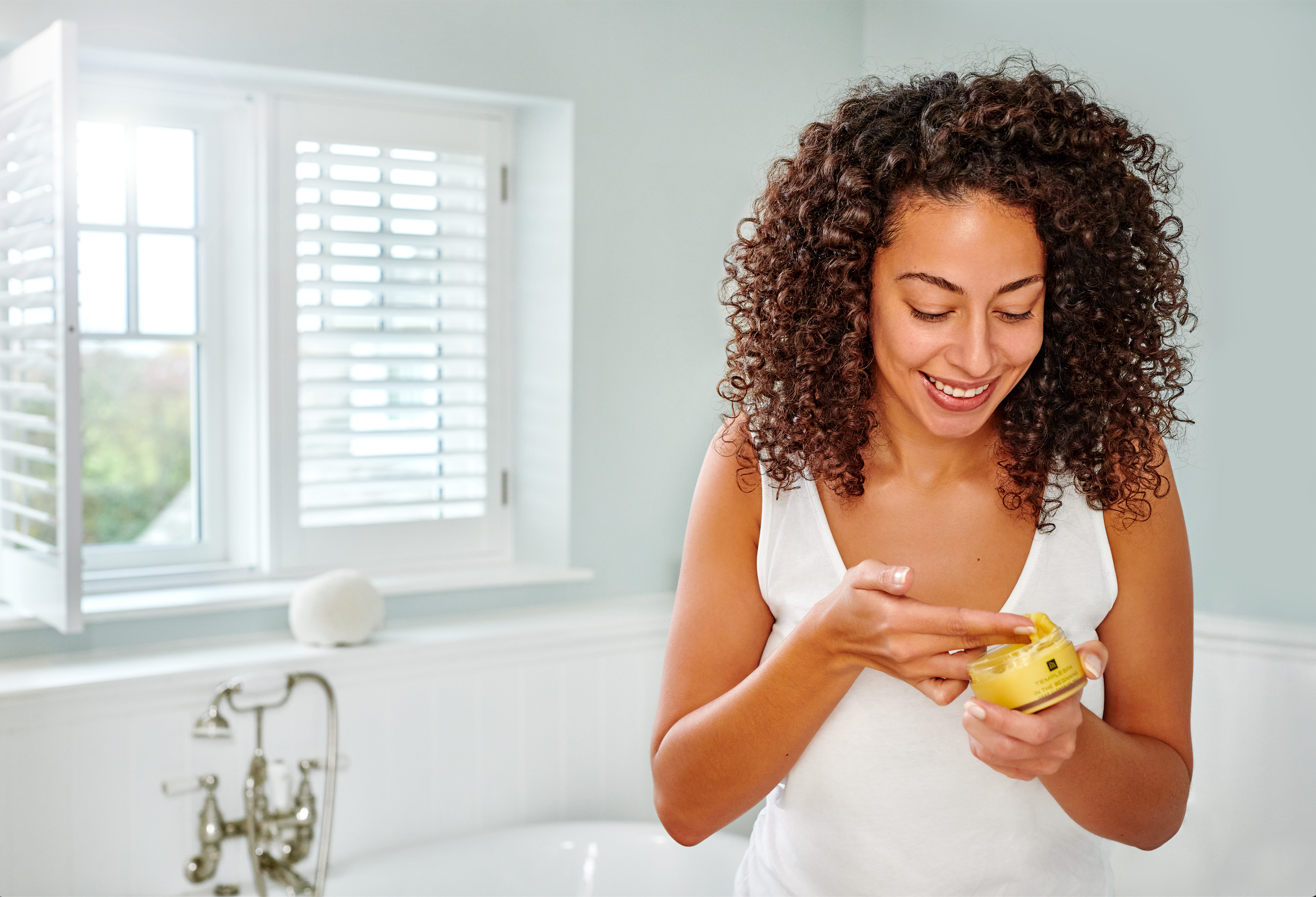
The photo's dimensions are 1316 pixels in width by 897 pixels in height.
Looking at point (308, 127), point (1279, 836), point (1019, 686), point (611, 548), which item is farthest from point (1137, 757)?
point (308, 127)

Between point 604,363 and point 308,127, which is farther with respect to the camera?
point 604,363

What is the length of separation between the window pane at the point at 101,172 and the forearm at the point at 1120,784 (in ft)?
6.57

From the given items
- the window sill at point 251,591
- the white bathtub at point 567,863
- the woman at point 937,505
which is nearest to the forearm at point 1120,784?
the woman at point 937,505

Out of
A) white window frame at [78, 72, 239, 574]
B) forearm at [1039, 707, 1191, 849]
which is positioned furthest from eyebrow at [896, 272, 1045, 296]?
white window frame at [78, 72, 239, 574]

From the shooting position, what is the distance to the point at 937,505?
1.05m

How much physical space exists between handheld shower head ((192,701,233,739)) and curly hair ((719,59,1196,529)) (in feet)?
3.96

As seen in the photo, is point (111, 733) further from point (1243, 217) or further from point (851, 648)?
point (1243, 217)

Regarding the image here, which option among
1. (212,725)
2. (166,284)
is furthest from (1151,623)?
(166,284)

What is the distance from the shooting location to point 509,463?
2615 mm

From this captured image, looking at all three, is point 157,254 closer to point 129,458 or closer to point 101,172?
point 101,172

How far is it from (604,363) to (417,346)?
16.1 inches

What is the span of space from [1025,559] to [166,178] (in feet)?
6.18

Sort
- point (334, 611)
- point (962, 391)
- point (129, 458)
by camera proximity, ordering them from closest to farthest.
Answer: point (962, 391) → point (334, 611) → point (129, 458)

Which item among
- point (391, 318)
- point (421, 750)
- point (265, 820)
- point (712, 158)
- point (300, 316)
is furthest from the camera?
point (712, 158)
